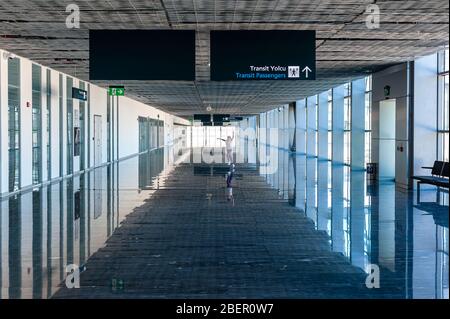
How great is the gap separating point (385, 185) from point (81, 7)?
41.7ft

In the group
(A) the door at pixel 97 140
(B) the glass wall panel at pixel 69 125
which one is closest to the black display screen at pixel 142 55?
(B) the glass wall panel at pixel 69 125

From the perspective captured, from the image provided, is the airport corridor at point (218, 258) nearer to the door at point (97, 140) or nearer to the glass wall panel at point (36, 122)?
the glass wall panel at point (36, 122)

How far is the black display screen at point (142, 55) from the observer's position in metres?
11.3

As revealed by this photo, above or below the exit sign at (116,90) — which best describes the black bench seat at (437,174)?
below

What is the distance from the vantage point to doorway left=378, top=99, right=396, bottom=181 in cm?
2175

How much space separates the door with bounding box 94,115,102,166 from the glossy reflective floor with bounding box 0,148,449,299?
34.3 ft

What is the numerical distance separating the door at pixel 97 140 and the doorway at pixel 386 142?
1269cm

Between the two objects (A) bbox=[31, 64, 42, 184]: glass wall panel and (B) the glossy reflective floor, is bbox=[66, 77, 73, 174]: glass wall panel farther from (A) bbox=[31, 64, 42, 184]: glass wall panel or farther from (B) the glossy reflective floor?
(B) the glossy reflective floor

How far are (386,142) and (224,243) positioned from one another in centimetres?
1398

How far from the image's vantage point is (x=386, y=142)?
2184cm

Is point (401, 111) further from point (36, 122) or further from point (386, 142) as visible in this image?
point (36, 122)

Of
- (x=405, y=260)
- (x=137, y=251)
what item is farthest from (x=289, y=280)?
(x=137, y=251)

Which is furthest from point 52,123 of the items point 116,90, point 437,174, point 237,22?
point 437,174

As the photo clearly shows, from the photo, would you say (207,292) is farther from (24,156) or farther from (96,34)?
(24,156)
